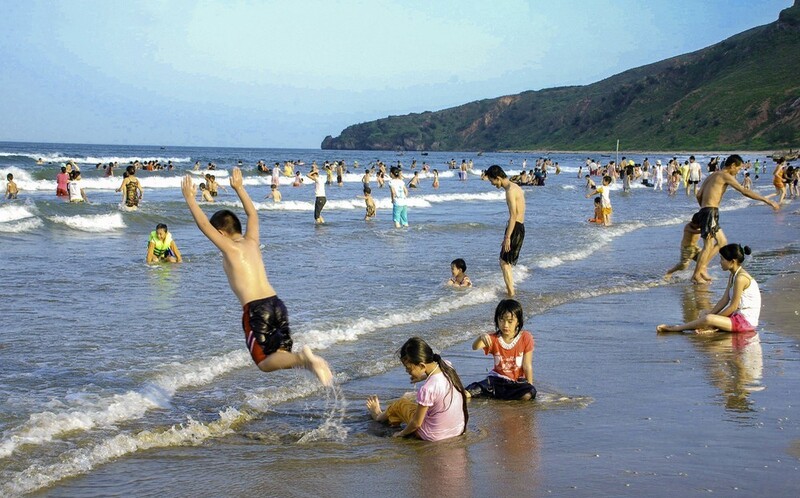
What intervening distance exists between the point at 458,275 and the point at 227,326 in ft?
12.9

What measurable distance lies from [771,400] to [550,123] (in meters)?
168

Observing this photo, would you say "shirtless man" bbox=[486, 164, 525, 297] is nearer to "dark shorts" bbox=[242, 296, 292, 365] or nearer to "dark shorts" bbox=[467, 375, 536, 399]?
"dark shorts" bbox=[467, 375, 536, 399]

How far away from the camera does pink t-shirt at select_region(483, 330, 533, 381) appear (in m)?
6.41

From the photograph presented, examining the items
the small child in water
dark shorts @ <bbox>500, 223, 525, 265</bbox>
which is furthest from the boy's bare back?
the small child in water

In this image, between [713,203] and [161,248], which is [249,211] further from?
[161,248]

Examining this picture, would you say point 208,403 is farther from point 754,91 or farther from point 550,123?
point 550,123

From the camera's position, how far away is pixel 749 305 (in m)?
8.52

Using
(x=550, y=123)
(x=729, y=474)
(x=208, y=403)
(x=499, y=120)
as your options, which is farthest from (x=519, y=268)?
(x=499, y=120)

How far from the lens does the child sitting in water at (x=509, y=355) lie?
20.8 feet

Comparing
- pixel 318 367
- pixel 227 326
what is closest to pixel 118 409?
pixel 318 367

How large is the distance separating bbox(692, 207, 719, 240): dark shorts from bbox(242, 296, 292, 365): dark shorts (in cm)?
801

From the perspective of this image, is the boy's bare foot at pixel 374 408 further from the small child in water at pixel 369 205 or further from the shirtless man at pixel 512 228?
the small child in water at pixel 369 205

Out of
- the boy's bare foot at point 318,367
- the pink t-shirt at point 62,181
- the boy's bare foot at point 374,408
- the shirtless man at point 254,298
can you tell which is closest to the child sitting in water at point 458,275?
the boy's bare foot at point 374,408

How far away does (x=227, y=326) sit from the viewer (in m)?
9.18
